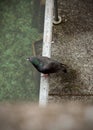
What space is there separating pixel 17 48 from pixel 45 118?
4.72 m

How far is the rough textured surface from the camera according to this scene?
3689mm

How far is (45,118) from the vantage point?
0.29m

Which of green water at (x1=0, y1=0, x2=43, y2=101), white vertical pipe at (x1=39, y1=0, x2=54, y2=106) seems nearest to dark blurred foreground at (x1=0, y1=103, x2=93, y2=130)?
white vertical pipe at (x1=39, y1=0, x2=54, y2=106)

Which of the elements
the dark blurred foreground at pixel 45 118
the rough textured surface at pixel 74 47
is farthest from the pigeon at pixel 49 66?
the dark blurred foreground at pixel 45 118

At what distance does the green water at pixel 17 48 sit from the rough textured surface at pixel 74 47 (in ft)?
2.23

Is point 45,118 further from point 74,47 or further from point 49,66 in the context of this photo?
point 74,47

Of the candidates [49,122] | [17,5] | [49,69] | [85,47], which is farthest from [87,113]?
[17,5]

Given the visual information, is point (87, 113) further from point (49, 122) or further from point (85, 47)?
point (85, 47)

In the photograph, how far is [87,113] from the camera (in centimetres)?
29

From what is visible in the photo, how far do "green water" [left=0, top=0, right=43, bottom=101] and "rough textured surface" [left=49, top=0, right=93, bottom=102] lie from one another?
2.23 feet

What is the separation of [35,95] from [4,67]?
78cm

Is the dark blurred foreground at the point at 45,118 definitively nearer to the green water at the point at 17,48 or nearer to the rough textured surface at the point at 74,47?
the rough textured surface at the point at 74,47

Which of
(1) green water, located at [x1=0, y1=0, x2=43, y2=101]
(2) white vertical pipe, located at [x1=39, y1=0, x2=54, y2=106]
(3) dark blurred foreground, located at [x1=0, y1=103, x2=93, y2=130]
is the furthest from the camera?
(1) green water, located at [x1=0, y1=0, x2=43, y2=101]

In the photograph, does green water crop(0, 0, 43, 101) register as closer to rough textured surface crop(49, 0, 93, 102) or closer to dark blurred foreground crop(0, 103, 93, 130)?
rough textured surface crop(49, 0, 93, 102)
